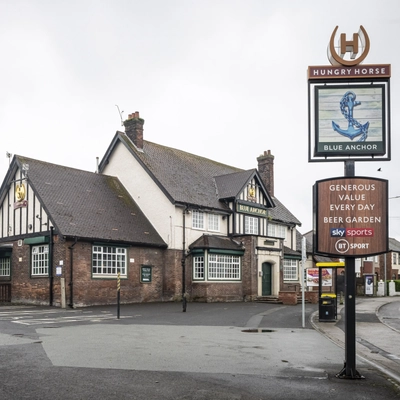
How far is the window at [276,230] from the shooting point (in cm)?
4052

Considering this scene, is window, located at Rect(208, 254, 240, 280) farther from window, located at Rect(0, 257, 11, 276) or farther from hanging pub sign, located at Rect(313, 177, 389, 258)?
hanging pub sign, located at Rect(313, 177, 389, 258)

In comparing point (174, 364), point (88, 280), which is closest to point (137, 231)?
point (88, 280)

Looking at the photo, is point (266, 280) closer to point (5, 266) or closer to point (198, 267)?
point (198, 267)

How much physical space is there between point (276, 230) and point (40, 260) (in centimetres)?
1899

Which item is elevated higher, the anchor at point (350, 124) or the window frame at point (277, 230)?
the anchor at point (350, 124)

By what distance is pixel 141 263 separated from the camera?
30.8 metres

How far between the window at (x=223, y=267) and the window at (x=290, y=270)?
20.2 ft

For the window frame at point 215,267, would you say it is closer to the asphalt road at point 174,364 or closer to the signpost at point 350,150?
the asphalt road at point 174,364

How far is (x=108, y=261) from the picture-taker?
28.9 m

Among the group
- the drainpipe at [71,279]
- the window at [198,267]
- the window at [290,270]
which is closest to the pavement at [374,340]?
the window at [198,267]

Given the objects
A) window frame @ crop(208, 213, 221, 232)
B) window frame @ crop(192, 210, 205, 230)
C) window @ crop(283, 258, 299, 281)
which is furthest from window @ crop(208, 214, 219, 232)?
window @ crop(283, 258, 299, 281)

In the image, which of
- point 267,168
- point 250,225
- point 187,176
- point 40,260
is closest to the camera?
point 40,260

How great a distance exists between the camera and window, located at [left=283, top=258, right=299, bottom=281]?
39.6 meters

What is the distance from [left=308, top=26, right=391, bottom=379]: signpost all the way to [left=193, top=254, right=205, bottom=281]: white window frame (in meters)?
23.6
